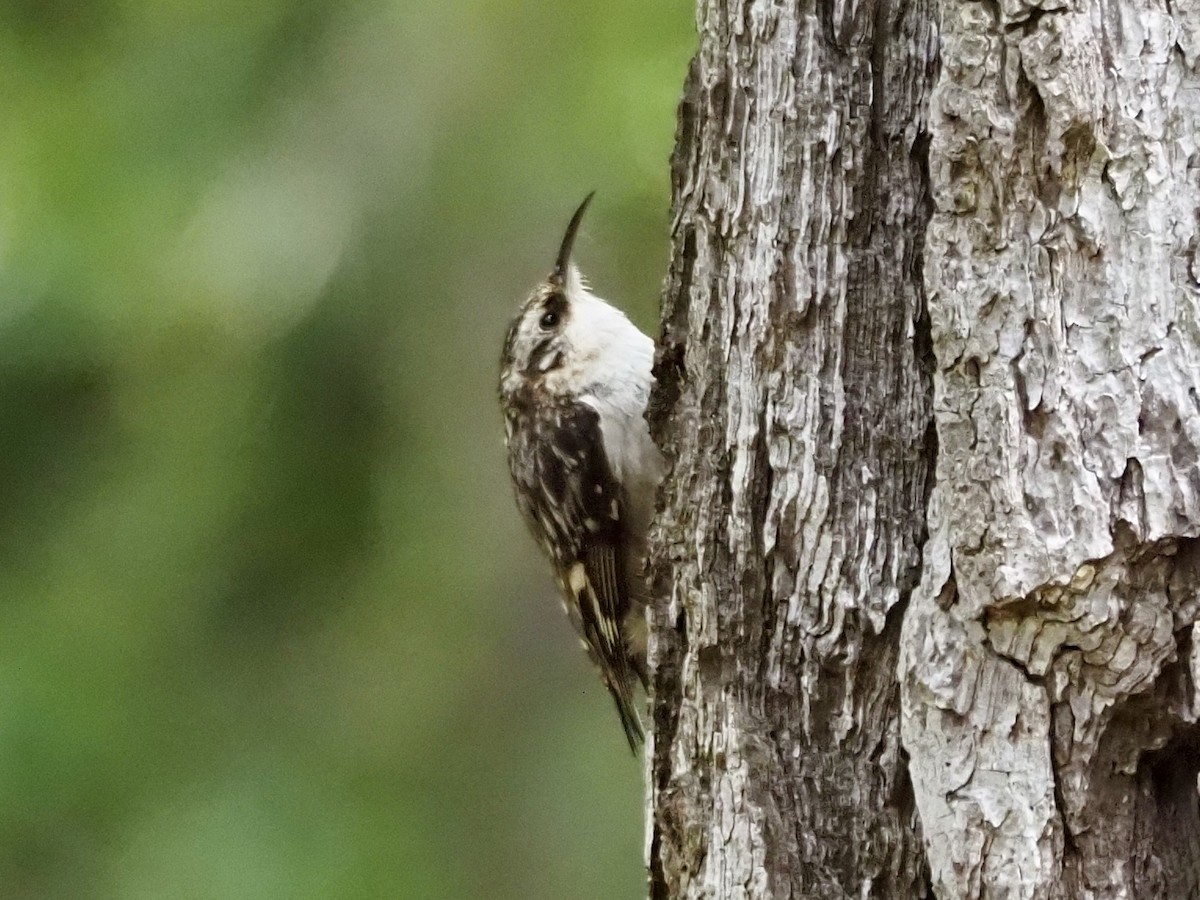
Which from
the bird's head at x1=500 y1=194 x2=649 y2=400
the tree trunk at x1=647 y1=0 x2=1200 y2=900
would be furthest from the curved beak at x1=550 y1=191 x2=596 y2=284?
the tree trunk at x1=647 y1=0 x2=1200 y2=900

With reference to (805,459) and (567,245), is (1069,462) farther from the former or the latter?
(567,245)

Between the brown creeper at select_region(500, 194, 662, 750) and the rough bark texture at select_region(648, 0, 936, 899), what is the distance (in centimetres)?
105

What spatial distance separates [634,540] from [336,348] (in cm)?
75

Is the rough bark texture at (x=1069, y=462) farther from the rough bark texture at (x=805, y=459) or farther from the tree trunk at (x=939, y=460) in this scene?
the rough bark texture at (x=805, y=459)

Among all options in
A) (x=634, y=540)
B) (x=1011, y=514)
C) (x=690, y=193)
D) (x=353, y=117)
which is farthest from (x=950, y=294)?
(x=353, y=117)

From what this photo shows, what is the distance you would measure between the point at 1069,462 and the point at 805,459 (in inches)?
12.4

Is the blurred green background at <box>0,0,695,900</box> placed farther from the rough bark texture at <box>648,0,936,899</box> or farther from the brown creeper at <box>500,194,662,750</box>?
the rough bark texture at <box>648,0,936,899</box>

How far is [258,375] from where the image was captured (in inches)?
112

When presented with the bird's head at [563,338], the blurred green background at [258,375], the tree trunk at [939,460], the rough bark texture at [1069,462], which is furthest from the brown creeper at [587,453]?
the rough bark texture at [1069,462]

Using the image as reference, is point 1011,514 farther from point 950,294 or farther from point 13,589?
point 13,589

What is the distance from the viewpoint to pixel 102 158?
107 inches

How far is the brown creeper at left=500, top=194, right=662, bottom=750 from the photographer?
274cm

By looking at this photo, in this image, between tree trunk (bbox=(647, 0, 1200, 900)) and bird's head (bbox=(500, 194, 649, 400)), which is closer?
tree trunk (bbox=(647, 0, 1200, 900))

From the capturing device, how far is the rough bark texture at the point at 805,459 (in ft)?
4.91
